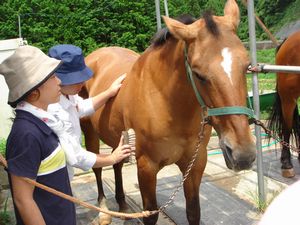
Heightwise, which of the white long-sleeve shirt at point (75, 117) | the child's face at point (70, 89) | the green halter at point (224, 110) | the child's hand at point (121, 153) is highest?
the child's face at point (70, 89)

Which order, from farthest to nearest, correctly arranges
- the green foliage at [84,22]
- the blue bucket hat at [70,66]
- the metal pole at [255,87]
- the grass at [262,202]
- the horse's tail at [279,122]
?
the green foliage at [84,22] → the horse's tail at [279,122] → the grass at [262,202] → the metal pole at [255,87] → the blue bucket hat at [70,66]

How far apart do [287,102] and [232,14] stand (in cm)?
229

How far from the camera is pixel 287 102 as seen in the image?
401 cm

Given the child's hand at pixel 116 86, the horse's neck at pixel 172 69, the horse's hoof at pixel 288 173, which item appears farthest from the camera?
the horse's hoof at pixel 288 173

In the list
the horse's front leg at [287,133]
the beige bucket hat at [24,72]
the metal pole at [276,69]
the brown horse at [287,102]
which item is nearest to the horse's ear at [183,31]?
the beige bucket hat at [24,72]

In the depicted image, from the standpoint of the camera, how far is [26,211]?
1.49 meters

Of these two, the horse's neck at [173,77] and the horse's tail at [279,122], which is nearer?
the horse's neck at [173,77]

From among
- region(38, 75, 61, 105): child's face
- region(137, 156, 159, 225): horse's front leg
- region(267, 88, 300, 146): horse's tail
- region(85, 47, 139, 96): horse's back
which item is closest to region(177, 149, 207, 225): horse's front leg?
region(137, 156, 159, 225): horse's front leg

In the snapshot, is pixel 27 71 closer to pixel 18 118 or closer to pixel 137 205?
pixel 18 118

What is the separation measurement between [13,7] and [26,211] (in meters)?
13.6

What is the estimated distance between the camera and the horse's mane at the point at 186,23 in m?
1.82

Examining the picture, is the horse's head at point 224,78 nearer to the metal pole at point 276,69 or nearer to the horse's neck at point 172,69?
the horse's neck at point 172,69

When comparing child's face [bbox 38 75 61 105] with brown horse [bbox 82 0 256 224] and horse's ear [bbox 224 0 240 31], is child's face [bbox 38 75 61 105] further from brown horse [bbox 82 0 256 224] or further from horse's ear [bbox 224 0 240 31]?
horse's ear [bbox 224 0 240 31]

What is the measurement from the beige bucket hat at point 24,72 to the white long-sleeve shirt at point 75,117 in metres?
Answer: 0.45
